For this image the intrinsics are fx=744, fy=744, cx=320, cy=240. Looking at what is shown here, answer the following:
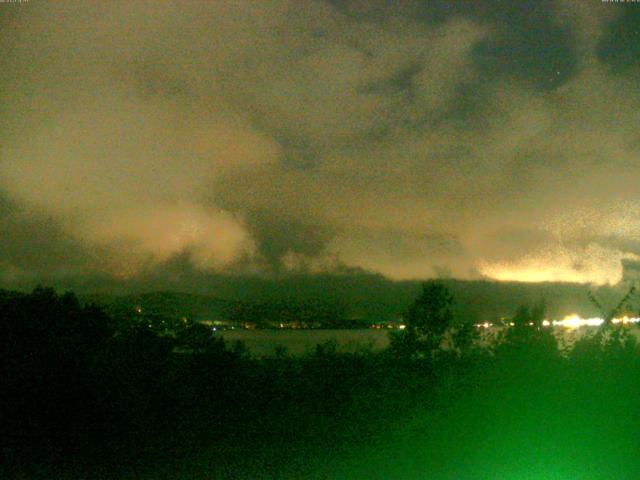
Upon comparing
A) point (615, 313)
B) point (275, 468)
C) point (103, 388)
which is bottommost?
point (275, 468)

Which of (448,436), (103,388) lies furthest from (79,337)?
(448,436)

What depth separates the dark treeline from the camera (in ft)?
32.2

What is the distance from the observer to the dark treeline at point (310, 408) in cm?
983

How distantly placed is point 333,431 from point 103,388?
11.9 ft

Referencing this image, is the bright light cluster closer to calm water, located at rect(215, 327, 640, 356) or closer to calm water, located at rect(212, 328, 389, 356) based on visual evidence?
calm water, located at rect(215, 327, 640, 356)

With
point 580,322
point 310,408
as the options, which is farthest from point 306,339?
point 580,322

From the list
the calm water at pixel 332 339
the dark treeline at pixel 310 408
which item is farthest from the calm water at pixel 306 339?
the dark treeline at pixel 310 408

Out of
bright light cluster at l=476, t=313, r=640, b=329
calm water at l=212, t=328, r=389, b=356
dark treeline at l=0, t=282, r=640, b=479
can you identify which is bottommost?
dark treeline at l=0, t=282, r=640, b=479

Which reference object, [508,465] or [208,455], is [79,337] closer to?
[208,455]

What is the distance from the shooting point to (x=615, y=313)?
13531 millimetres

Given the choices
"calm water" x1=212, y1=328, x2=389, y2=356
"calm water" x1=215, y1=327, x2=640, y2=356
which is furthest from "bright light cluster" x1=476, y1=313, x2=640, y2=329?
"calm water" x1=212, y1=328, x2=389, y2=356

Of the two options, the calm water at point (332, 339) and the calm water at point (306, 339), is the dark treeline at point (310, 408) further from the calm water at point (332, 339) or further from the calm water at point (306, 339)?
the calm water at point (306, 339)

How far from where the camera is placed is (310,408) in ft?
39.8

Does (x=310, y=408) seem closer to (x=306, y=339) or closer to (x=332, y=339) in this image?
(x=332, y=339)
